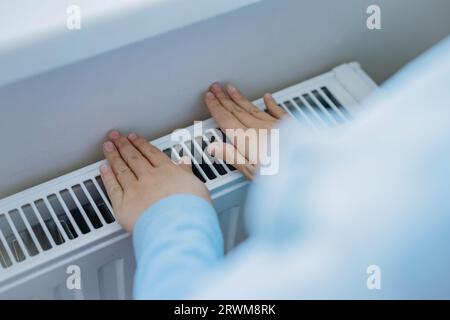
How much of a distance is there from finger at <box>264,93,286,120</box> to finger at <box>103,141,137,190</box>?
6.3 inches

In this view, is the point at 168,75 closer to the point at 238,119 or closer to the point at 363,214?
the point at 238,119

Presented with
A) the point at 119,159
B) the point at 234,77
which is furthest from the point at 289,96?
the point at 119,159

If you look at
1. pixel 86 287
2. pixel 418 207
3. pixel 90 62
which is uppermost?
pixel 90 62

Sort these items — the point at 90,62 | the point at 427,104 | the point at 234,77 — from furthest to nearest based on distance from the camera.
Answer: the point at 234,77
the point at 90,62
the point at 427,104

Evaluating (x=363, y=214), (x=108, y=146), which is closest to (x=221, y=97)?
(x=108, y=146)

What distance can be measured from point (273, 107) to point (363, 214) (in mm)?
251

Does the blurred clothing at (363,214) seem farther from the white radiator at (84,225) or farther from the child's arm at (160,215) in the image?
the white radiator at (84,225)

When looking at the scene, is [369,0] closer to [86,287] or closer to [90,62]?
[90,62]

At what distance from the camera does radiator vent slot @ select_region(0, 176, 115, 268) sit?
0.49 meters

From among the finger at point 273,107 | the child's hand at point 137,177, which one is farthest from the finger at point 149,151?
the finger at point 273,107

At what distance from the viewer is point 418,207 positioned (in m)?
0.34

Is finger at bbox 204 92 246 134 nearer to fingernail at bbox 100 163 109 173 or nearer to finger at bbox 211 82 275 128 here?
finger at bbox 211 82 275 128

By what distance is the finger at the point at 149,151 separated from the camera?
0.51m

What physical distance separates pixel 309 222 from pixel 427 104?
4.0 inches
